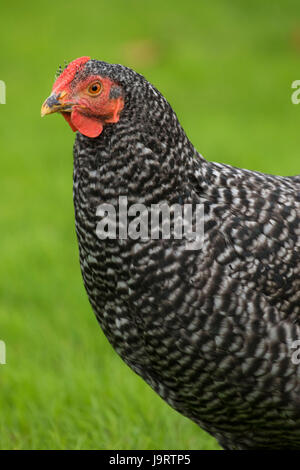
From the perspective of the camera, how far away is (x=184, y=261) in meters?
2.54

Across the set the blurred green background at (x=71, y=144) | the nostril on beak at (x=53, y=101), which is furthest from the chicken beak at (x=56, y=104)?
the blurred green background at (x=71, y=144)

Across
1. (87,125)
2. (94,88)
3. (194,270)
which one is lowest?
(194,270)

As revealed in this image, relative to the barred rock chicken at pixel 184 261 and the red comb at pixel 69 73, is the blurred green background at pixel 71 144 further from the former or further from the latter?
the red comb at pixel 69 73

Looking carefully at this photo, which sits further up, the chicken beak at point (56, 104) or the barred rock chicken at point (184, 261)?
the chicken beak at point (56, 104)

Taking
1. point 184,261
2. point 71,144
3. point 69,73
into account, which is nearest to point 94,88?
point 69,73

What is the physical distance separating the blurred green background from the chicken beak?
2.06 meters

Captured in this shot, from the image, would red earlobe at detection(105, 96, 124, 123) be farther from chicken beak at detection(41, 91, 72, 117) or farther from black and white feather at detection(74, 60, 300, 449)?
chicken beak at detection(41, 91, 72, 117)

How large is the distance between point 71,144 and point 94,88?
237 inches

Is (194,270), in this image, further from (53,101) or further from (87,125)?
(53,101)

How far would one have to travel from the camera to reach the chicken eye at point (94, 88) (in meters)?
2.41

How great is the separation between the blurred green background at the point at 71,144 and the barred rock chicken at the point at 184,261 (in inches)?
50.9

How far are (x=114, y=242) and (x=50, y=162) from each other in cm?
544

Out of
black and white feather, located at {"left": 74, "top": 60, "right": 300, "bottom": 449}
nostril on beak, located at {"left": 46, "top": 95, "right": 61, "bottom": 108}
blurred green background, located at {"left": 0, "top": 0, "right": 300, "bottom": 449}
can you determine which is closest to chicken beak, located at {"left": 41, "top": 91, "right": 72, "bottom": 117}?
nostril on beak, located at {"left": 46, "top": 95, "right": 61, "bottom": 108}

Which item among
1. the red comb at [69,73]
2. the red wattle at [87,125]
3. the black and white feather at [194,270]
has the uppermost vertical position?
the red comb at [69,73]
